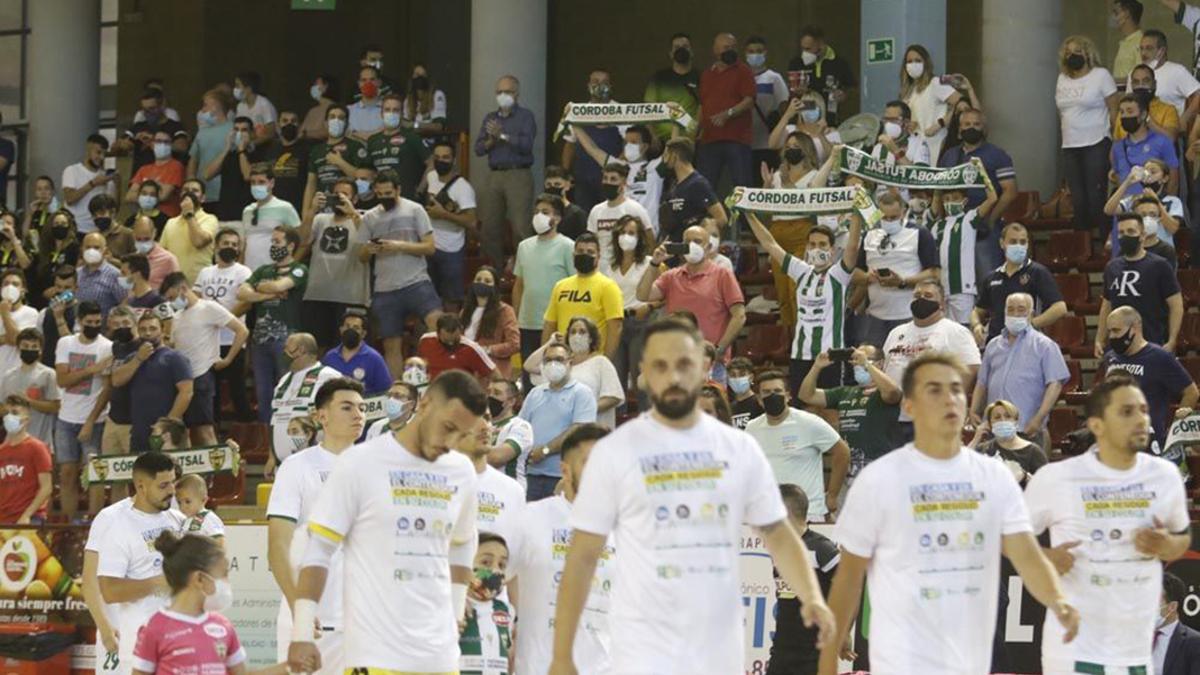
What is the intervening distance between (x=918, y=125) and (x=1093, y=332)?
2702mm

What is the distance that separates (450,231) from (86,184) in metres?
6.15

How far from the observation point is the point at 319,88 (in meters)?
27.1

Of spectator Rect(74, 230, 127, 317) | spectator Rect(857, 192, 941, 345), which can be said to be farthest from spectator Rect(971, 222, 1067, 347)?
spectator Rect(74, 230, 127, 317)

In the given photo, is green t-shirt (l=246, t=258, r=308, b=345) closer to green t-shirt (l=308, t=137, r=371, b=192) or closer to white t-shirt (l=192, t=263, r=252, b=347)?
white t-shirt (l=192, t=263, r=252, b=347)

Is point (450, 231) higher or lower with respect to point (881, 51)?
lower

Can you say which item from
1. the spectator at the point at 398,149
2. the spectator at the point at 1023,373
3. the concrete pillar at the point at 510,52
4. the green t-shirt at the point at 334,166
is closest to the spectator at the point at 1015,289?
the spectator at the point at 1023,373

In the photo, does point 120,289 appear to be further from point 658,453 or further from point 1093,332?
point 658,453

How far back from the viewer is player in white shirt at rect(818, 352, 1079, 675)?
9.46 m

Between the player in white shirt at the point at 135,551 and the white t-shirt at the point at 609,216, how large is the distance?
783 centimetres

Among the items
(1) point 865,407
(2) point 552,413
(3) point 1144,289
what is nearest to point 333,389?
(2) point 552,413

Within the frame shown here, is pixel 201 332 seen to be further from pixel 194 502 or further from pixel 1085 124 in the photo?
pixel 1085 124

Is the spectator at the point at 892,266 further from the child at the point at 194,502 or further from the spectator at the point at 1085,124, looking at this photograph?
the child at the point at 194,502

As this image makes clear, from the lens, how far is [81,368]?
21.6 m

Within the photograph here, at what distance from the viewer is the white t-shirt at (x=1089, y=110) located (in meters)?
21.4
